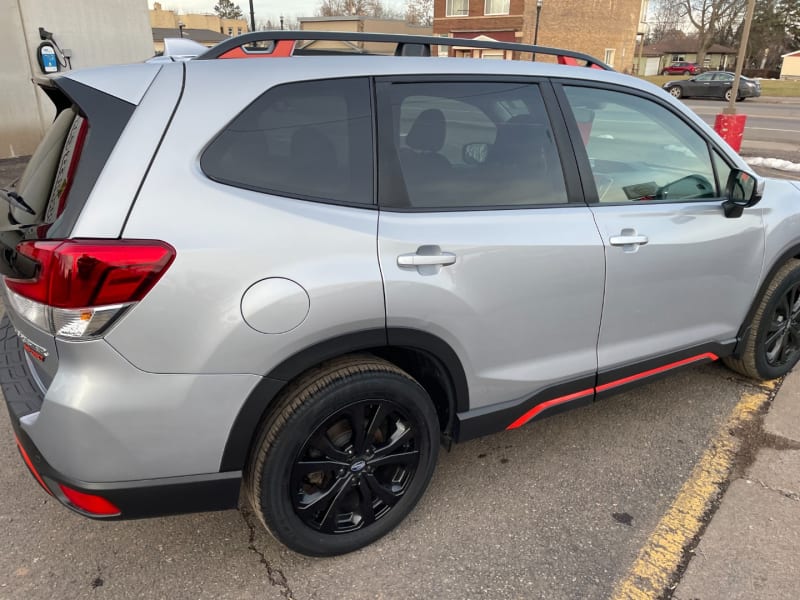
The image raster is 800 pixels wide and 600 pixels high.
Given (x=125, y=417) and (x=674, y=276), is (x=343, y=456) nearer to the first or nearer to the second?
(x=125, y=417)

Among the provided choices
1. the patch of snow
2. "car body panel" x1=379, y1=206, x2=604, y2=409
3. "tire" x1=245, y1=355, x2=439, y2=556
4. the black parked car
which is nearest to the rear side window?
"car body panel" x1=379, y1=206, x2=604, y2=409

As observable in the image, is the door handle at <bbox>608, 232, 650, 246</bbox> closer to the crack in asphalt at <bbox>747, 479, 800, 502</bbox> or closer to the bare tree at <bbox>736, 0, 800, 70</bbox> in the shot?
the crack in asphalt at <bbox>747, 479, 800, 502</bbox>

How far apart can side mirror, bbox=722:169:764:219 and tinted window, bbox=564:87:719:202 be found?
9 centimetres

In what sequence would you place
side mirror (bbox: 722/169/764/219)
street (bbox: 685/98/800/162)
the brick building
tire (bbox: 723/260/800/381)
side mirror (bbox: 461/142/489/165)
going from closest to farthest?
side mirror (bbox: 461/142/489/165) → side mirror (bbox: 722/169/764/219) → tire (bbox: 723/260/800/381) → street (bbox: 685/98/800/162) → the brick building

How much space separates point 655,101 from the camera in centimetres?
292

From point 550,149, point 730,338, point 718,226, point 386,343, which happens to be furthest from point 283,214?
point 730,338

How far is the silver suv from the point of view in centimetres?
176

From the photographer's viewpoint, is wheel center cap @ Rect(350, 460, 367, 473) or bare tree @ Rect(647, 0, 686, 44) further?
bare tree @ Rect(647, 0, 686, 44)

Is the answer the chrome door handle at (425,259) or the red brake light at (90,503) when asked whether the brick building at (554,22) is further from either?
the red brake light at (90,503)

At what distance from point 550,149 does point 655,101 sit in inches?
29.5

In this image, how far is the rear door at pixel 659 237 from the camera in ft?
8.77

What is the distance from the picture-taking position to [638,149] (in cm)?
300

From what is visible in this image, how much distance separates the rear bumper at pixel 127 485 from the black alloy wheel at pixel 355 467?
0.85 ft

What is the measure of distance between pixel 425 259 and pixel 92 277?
1.03 m
